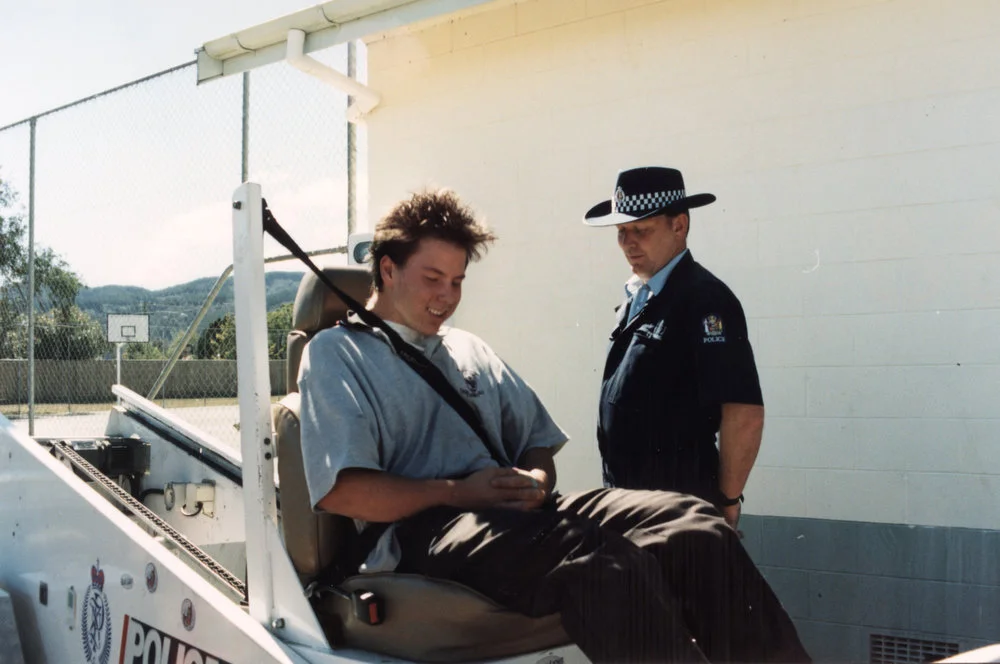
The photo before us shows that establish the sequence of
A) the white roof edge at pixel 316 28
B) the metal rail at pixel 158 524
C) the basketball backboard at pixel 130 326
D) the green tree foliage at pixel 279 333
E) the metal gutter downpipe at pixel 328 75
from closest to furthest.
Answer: the metal rail at pixel 158 524 < the white roof edge at pixel 316 28 < the metal gutter downpipe at pixel 328 75 < the green tree foliage at pixel 279 333 < the basketball backboard at pixel 130 326

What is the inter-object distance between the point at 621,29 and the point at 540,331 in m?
1.53

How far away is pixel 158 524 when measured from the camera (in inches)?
120

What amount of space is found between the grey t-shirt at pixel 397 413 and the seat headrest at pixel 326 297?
272 millimetres

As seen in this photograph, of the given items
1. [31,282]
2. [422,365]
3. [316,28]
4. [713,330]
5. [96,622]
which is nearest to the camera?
[422,365]

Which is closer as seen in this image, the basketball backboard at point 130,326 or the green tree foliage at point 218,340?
the green tree foliage at point 218,340

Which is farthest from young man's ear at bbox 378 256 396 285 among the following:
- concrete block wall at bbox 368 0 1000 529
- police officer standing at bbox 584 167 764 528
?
concrete block wall at bbox 368 0 1000 529

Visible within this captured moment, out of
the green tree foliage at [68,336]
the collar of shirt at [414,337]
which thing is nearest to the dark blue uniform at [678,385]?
the collar of shirt at [414,337]

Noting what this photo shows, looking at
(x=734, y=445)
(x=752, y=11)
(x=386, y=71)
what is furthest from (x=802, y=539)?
(x=386, y=71)

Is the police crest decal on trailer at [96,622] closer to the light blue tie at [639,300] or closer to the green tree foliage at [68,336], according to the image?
the light blue tie at [639,300]

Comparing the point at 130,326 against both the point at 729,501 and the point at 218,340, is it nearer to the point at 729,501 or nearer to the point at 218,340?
the point at 218,340

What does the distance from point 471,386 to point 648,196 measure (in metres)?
1.05

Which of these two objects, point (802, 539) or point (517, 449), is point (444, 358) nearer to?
point (517, 449)

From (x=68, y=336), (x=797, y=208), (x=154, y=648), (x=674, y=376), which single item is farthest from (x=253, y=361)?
(x=68, y=336)

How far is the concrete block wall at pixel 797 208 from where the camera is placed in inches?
151
